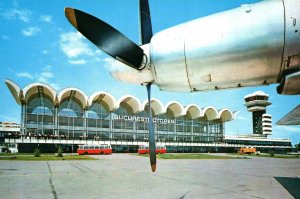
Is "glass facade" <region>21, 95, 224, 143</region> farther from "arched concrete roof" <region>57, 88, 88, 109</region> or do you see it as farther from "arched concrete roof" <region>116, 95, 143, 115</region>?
"arched concrete roof" <region>57, 88, 88, 109</region>

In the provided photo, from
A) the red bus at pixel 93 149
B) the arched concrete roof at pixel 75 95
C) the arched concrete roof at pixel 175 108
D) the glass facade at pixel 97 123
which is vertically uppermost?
the arched concrete roof at pixel 75 95

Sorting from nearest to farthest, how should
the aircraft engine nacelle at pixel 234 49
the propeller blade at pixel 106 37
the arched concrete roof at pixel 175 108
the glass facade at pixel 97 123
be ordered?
the aircraft engine nacelle at pixel 234 49, the propeller blade at pixel 106 37, the glass facade at pixel 97 123, the arched concrete roof at pixel 175 108

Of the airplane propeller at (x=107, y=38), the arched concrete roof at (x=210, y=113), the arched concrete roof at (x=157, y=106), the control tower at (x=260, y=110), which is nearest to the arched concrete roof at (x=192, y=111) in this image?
the arched concrete roof at (x=210, y=113)

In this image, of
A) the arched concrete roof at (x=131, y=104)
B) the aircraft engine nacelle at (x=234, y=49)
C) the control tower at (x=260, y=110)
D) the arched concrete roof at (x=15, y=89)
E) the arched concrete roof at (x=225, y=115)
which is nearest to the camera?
the aircraft engine nacelle at (x=234, y=49)

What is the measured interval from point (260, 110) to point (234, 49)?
124842 millimetres

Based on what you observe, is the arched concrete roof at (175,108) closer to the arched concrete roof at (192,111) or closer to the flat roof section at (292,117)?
the arched concrete roof at (192,111)

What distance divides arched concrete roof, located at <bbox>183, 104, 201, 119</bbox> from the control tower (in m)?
51.4

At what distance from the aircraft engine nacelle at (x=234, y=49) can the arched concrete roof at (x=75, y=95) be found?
55.4 metres

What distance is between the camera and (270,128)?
122 meters

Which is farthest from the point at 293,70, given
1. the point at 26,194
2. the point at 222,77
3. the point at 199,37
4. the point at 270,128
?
the point at 270,128

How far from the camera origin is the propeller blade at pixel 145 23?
17.5 ft

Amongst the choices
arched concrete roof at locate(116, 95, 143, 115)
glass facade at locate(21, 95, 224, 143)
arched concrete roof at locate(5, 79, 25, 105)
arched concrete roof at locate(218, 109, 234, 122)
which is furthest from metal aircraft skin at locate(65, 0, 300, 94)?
arched concrete roof at locate(218, 109, 234, 122)

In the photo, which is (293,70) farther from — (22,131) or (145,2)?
(22,131)

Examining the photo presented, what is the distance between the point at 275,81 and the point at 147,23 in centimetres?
285
